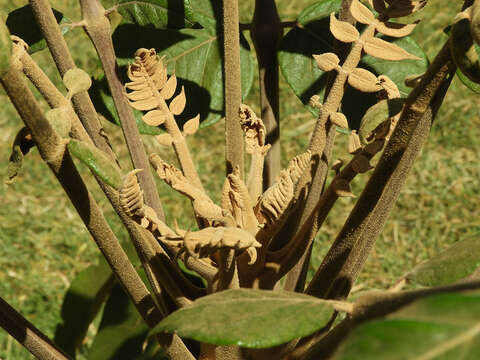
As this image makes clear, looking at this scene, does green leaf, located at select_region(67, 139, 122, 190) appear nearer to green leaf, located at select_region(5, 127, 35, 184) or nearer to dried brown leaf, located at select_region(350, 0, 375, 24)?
green leaf, located at select_region(5, 127, 35, 184)

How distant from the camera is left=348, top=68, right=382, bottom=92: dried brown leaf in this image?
1.36 ft

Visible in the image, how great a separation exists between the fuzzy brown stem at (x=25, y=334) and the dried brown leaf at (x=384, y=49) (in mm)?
278

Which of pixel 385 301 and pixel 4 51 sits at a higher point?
pixel 4 51

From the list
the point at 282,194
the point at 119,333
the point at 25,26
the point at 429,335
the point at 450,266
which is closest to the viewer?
the point at 429,335

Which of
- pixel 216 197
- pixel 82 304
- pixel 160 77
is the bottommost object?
pixel 216 197

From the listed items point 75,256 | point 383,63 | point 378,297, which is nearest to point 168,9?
point 383,63

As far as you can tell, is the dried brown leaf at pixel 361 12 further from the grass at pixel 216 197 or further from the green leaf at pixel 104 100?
the grass at pixel 216 197

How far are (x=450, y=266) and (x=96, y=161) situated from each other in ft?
0.54

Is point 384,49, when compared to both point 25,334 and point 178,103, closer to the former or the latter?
point 178,103

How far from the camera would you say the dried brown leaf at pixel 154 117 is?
44cm

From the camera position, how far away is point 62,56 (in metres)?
0.41

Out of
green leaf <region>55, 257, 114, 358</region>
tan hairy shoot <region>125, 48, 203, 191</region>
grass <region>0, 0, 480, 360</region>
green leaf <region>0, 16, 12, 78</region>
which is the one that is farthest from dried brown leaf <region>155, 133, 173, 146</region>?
grass <region>0, 0, 480, 360</region>

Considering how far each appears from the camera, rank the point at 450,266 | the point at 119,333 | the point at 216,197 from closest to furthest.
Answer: the point at 450,266
the point at 119,333
the point at 216,197

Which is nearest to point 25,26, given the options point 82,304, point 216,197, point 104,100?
point 104,100
